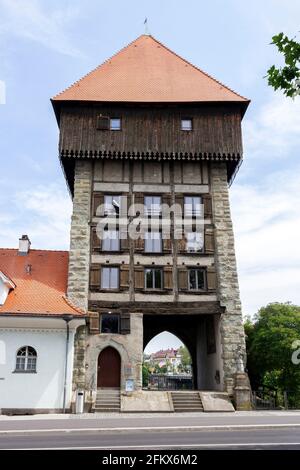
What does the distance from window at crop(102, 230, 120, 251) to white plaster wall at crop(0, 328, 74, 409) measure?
5438mm

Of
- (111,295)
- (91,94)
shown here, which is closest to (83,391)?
(111,295)

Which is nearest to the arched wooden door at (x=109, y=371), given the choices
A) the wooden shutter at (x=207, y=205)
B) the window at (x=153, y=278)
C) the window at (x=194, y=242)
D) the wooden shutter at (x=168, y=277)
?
the window at (x=153, y=278)

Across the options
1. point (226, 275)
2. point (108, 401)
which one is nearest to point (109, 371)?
point (108, 401)

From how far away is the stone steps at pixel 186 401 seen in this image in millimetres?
19875

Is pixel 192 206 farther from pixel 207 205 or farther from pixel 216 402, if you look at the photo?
pixel 216 402

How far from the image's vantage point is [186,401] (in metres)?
20.4

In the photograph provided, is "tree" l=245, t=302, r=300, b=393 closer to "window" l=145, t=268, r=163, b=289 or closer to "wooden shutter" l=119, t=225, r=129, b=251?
"window" l=145, t=268, r=163, b=289

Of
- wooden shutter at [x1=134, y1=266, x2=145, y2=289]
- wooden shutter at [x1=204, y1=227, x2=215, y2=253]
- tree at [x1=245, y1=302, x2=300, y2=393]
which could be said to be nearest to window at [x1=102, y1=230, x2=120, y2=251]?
wooden shutter at [x1=134, y1=266, x2=145, y2=289]

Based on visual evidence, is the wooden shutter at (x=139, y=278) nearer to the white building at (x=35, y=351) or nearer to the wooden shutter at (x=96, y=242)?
the wooden shutter at (x=96, y=242)

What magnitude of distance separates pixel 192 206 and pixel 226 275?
4.47 meters

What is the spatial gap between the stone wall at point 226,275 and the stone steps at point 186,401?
2.13 metres

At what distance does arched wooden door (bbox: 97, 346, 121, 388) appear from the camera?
22.2 m
